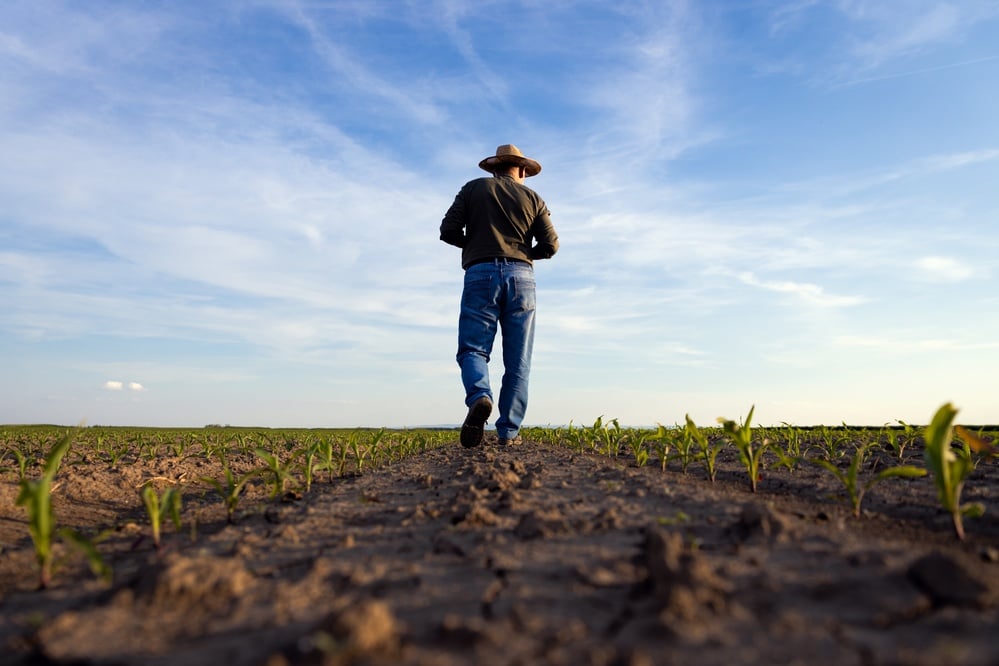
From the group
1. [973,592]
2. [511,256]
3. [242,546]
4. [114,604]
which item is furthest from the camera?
[511,256]

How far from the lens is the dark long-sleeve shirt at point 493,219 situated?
5.23m

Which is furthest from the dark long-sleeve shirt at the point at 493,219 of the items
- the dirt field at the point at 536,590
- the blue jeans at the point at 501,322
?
the dirt field at the point at 536,590

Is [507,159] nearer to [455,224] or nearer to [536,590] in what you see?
[455,224]

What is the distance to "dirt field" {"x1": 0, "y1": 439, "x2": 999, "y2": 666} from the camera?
1.10 metres

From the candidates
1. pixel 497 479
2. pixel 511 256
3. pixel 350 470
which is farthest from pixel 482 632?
pixel 511 256

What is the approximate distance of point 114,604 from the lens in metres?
→ 1.45

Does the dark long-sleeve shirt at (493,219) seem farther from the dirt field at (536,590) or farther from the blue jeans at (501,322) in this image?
the dirt field at (536,590)

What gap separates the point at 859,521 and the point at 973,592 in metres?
1.06

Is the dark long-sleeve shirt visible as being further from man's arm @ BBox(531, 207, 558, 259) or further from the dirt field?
A: the dirt field

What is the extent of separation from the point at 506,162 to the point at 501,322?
5.30ft

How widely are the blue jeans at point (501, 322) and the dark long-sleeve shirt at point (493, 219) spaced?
13cm

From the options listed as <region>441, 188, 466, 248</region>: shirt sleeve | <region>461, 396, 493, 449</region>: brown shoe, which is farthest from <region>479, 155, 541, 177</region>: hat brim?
<region>461, 396, 493, 449</region>: brown shoe

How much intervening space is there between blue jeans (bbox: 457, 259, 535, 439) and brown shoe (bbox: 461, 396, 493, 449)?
20 cm

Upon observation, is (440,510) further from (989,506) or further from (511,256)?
(511,256)
